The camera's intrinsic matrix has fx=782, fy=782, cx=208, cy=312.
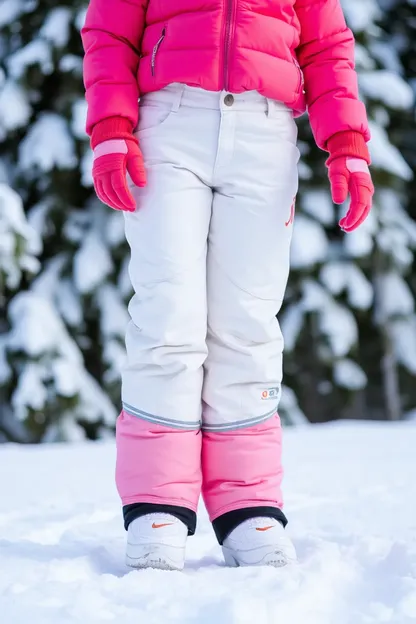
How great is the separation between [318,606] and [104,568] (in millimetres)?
467

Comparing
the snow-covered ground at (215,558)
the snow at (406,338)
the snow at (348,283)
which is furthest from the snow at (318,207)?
the snow-covered ground at (215,558)

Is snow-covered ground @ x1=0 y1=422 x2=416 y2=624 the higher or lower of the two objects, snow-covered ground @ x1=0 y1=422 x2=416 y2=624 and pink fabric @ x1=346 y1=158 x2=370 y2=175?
the lower

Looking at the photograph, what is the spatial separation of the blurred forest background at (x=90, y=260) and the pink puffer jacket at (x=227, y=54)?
278 cm

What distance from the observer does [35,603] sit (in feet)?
3.92

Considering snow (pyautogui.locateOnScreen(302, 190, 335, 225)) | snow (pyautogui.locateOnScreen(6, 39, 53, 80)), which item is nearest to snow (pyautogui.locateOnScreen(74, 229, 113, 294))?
snow (pyautogui.locateOnScreen(6, 39, 53, 80))

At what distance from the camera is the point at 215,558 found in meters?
1.64

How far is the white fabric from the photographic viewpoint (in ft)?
5.01

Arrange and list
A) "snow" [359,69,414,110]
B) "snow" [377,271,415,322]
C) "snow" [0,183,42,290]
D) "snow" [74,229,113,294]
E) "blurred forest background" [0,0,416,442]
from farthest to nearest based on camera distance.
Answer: "snow" [377,271,415,322] → "snow" [359,69,414,110] → "snow" [74,229,113,294] → "blurred forest background" [0,0,416,442] → "snow" [0,183,42,290]

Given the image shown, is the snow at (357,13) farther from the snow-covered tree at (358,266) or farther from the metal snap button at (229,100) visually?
the metal snap button at (229,100)

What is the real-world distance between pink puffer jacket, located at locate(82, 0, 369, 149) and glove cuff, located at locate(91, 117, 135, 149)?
1 centimetres

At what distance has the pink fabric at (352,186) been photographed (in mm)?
1575

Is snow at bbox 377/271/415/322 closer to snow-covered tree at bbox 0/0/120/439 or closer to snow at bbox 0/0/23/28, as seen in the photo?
snow-covered tree at bbox 0/0/120/439

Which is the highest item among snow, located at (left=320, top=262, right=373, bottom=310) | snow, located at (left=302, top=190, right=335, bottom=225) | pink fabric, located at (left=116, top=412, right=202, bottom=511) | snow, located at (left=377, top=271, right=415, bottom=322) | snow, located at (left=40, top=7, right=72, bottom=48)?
pink fabric, located at (left=116, top=412, right=202, bottom=511)

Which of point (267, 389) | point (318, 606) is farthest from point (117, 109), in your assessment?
point (318, 606)
